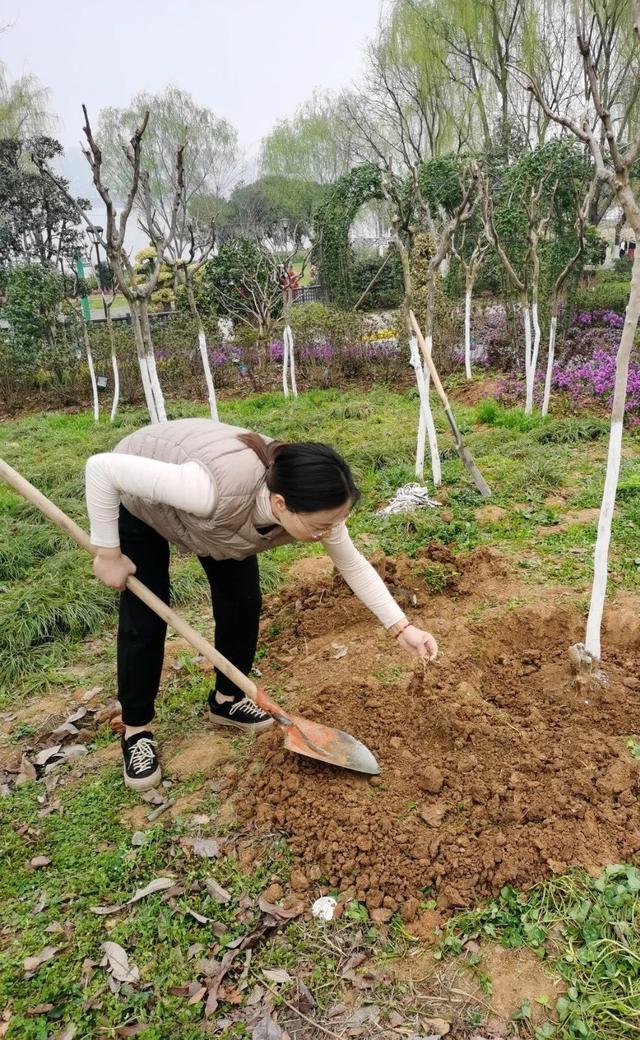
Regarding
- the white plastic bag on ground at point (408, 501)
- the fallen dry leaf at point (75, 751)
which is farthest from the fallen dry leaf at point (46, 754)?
the white plastic bag on ground at point (408, 501)

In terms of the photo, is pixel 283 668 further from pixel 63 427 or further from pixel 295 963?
pixel 63 427

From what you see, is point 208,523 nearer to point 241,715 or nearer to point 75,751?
point 241,715

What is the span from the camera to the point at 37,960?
1925mm

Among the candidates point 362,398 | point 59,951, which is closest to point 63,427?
point 362,398

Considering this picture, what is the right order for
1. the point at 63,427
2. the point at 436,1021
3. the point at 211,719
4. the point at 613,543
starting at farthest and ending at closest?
the point at 63,427, the point at 613,543, the point at 211,719, the point at 436,1021

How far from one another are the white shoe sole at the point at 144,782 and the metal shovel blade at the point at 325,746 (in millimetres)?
535

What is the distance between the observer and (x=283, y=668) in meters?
3.38

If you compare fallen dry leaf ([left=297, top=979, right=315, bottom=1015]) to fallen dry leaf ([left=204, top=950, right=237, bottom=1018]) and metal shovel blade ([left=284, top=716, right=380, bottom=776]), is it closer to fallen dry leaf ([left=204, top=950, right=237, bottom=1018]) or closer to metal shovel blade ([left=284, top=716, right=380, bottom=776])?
fallen dry leaf ([left=204, top=950, right=237, bottom=1018])

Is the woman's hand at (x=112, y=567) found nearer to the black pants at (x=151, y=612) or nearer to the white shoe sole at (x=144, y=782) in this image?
the black pants at (x=151, y=612)

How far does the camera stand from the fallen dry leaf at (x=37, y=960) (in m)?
1.91

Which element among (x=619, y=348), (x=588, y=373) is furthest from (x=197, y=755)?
(x=588, y=373)

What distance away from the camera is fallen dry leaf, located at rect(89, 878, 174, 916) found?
81.7 inches

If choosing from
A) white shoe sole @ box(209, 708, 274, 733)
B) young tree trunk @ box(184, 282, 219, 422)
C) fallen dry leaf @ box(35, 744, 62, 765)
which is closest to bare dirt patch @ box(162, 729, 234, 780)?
white shoe sole @ box(209, 708, 274, 733)

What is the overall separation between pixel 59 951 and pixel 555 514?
12.8 ft
